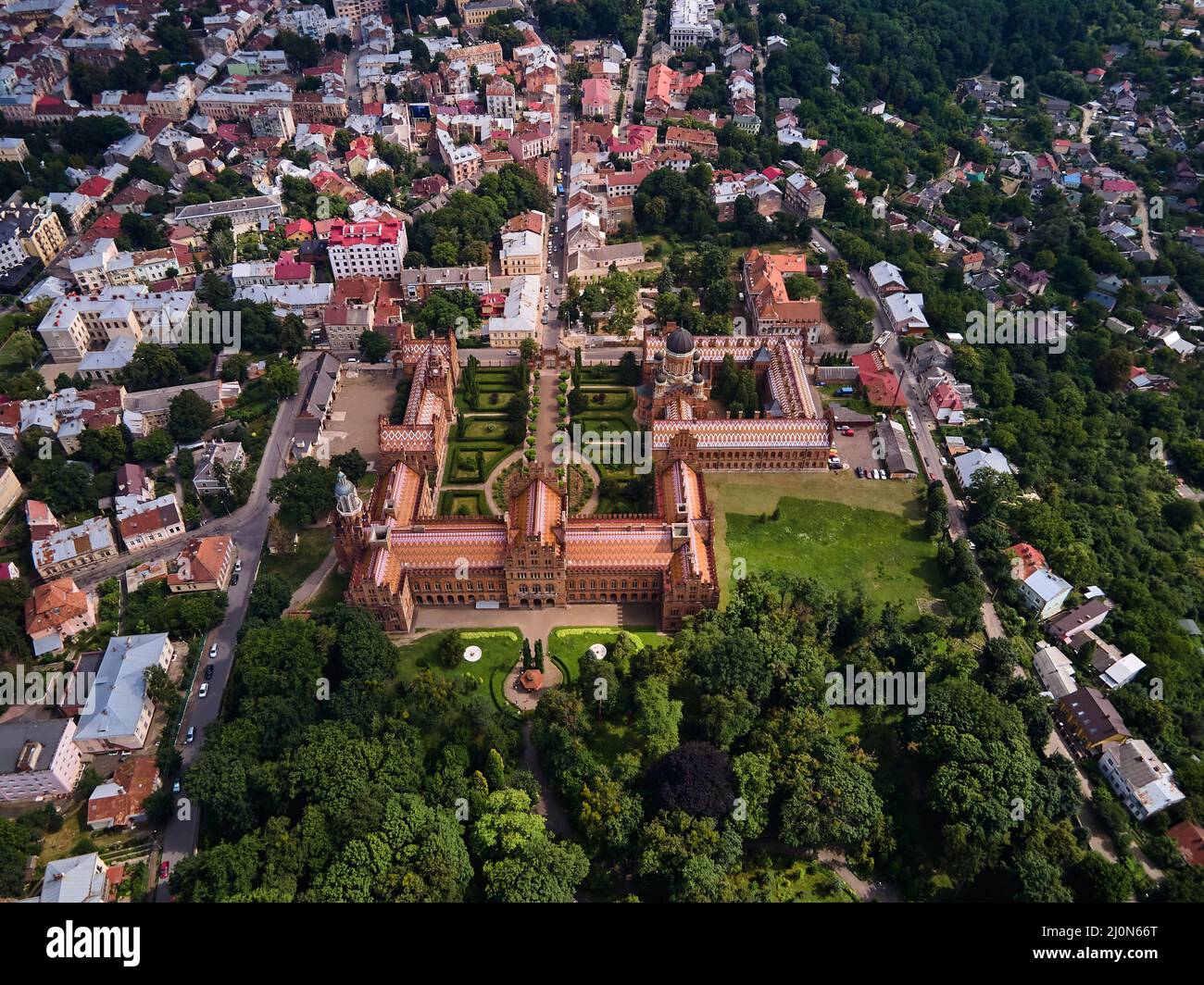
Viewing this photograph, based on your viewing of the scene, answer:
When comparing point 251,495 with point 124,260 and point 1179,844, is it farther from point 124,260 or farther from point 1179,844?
→ point 1179,844

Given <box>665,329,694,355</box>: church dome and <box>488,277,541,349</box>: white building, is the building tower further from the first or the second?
<box>488,277,541,349</box>: white building

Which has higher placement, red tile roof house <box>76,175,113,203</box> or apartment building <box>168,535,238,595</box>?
red tile roof house <box>76,175,113,203</box>

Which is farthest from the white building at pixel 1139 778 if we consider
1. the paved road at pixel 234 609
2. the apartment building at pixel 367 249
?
the apartment building at pixel 367 249

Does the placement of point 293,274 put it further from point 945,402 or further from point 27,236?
point 945,402

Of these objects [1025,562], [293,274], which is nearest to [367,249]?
[293,274]

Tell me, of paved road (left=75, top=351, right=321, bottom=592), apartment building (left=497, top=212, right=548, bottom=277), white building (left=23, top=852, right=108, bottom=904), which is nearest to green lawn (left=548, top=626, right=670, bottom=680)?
paved road (left=75, top=351, right=321, bottom=592)

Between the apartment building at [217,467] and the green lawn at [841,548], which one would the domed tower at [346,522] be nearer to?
the apartment building at [217,467]
